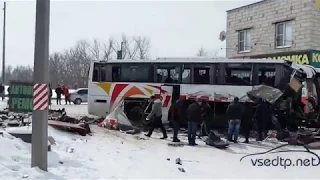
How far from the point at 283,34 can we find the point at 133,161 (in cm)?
1789

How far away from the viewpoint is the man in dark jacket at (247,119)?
560 inches

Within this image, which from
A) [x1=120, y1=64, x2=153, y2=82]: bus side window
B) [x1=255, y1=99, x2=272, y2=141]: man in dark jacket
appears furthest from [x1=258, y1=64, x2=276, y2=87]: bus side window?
[x1=120, y1=64, x2=153, y2=82]: bus side window

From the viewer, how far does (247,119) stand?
14805 millimetres

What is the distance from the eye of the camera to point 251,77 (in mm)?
16766

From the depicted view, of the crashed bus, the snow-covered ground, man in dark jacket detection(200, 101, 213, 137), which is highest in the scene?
the crashed bus

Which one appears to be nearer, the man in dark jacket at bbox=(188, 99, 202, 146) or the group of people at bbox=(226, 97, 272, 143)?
the man in dark jacket at bbox=(188, 99, 202, 146)

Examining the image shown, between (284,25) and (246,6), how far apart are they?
3.74m

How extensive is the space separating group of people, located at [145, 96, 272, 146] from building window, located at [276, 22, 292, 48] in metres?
10.5

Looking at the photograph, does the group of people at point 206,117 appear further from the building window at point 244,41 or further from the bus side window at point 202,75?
the building window at point 244,41

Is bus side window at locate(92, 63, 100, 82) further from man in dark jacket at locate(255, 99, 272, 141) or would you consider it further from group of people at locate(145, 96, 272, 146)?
man in dark jacket at locate(255, 99, 272, 141)

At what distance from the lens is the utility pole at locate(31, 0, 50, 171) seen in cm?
812

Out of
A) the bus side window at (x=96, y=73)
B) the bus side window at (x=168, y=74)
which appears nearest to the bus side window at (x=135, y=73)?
the bus side window at (x=168, y=74)

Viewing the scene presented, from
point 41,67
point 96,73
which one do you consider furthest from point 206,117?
point 41,67

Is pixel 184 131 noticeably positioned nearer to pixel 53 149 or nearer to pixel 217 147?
pixel 217 147
